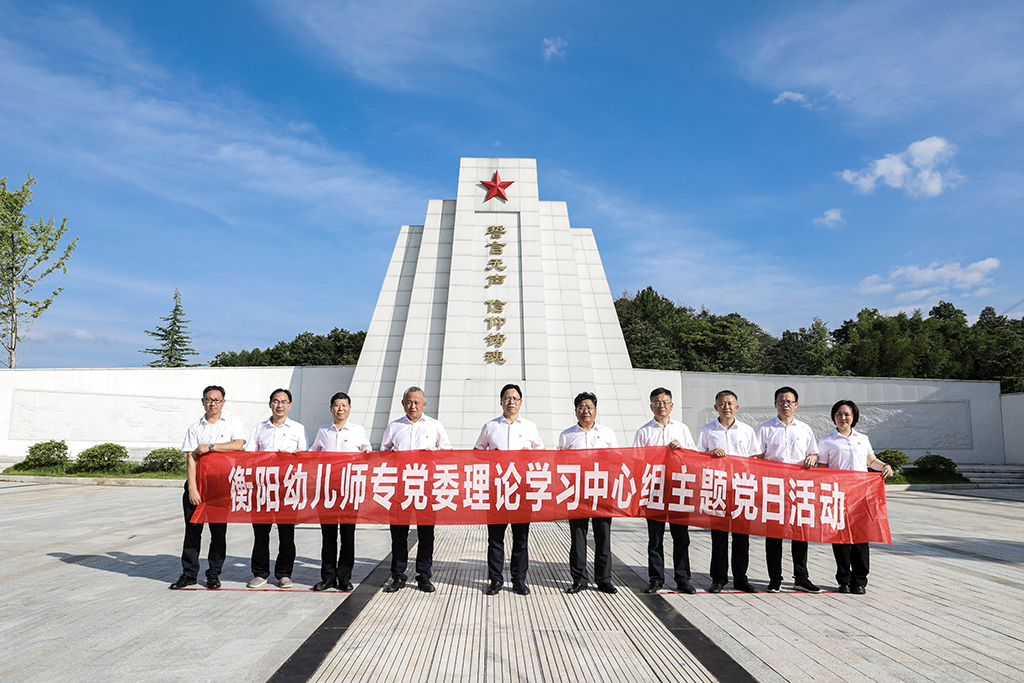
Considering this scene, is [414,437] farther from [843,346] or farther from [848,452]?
[843,346]

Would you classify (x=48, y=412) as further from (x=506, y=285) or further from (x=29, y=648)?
(x=29, y=648)

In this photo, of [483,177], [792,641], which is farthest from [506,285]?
[792,641]

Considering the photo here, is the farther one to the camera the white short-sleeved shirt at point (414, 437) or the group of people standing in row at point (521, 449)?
the white short-sleeved shirt at point (414, 437)

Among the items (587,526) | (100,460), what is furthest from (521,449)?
(100,460)

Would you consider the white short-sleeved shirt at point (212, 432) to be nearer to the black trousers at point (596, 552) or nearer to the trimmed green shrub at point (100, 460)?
the black trousers at point (596, 552)

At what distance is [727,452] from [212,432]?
4.39m

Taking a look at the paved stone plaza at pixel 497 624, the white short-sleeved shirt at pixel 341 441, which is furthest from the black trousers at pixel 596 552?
the white short-sleeved shirt at pixel 341 441

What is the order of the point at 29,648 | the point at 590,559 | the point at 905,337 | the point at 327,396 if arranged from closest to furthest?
the point at 29,648, the point at 590,559, the point at 327,396, the point at 905,337

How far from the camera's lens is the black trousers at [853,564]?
487 centimetres

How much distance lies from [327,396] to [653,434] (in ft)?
53.9

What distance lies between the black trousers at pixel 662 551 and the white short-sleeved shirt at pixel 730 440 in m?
0.72

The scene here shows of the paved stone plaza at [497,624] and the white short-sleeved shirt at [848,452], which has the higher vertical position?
the white short-sleeved shirt at [848,452]

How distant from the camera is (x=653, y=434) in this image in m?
5.18

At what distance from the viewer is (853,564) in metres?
4.92
